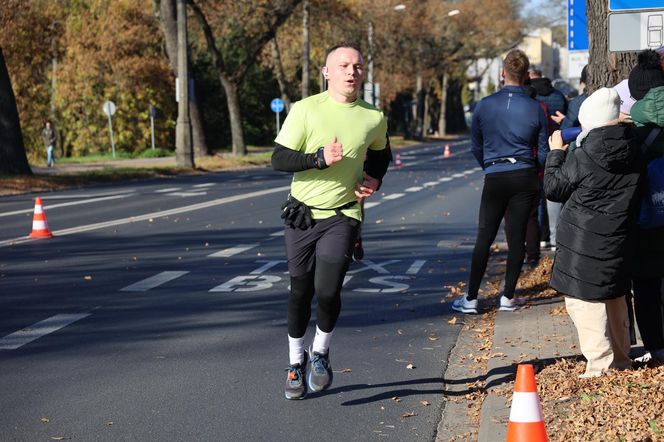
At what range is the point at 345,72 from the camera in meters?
5.88

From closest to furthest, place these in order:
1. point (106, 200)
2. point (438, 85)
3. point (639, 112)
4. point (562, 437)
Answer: point (562, 437) < point (639, 112) < point (106, 200) < point (438, 85)

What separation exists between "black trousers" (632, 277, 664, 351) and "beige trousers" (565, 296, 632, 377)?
337 millimetres

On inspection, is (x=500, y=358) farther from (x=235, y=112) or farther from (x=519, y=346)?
(x=235, y=112)

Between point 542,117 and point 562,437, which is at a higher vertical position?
point 542,117

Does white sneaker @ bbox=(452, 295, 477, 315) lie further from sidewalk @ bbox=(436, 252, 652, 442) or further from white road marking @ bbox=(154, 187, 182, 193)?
white road marking @ bbox=(154, 187, 182, 193)

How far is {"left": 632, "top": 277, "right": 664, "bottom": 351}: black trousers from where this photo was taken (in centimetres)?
A: 638

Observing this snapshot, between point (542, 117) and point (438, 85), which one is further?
point (438, 85)

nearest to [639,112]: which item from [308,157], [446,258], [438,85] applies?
[308,157]

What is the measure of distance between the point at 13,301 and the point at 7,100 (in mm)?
19544

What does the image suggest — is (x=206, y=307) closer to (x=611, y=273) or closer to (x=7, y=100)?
(x=611, y=273)

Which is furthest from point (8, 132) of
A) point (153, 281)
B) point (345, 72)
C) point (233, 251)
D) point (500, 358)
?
point (345, 72)

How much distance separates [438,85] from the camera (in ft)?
296

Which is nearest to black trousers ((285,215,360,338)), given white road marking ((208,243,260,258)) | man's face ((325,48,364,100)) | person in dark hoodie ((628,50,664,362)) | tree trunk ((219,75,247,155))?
man's face ((325,48,364,100))

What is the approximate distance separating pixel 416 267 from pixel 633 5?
4477 mm
